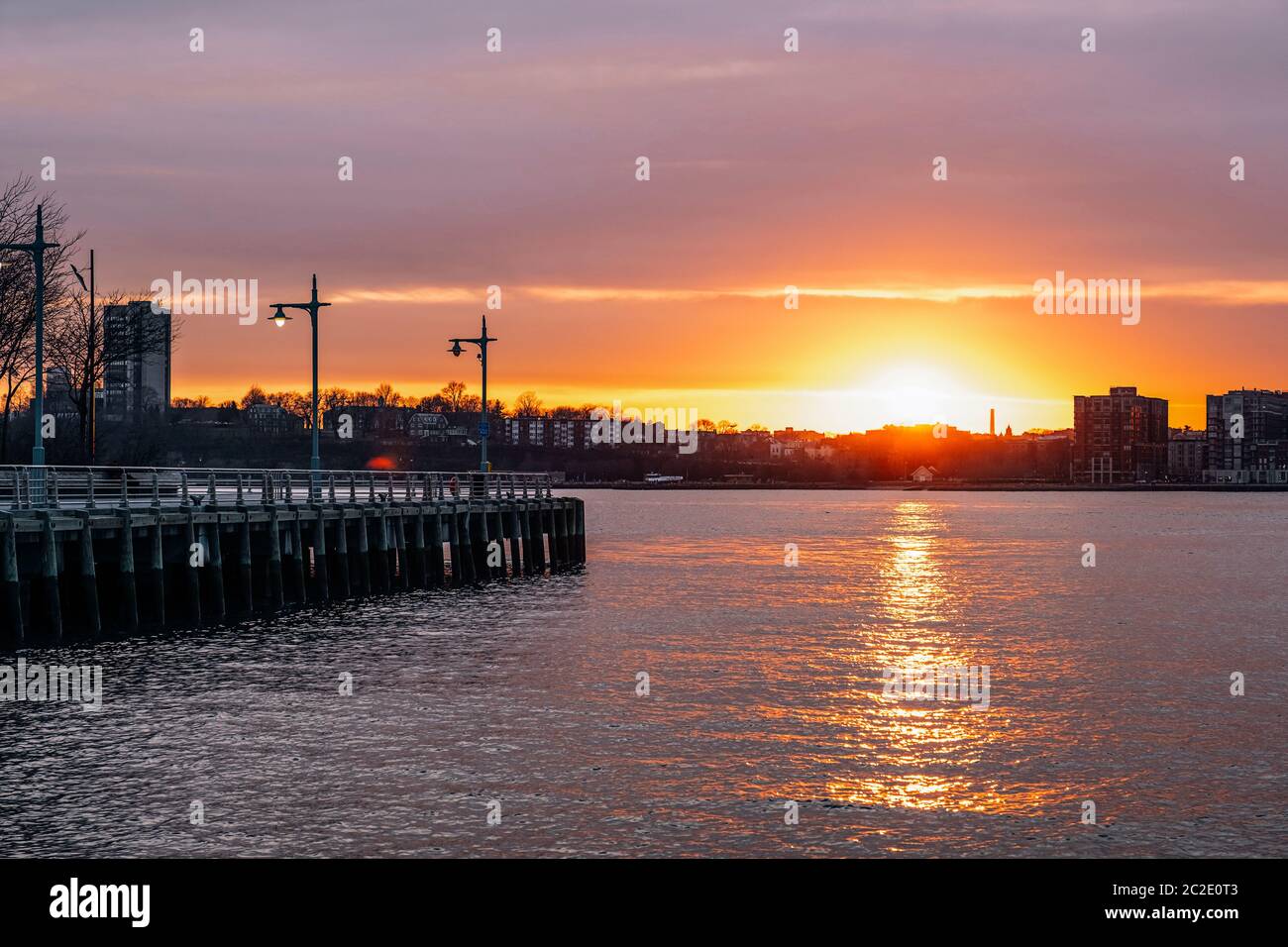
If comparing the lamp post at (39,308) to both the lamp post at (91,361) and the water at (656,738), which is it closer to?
the water at (656,738)

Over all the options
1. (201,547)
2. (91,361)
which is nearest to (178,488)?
(201,547)

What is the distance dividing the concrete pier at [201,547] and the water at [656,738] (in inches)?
59.9

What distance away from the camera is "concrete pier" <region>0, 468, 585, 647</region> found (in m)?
33.9

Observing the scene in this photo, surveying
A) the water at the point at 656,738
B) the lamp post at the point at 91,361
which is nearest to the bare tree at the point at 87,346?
the lamp post at the point at 91,361

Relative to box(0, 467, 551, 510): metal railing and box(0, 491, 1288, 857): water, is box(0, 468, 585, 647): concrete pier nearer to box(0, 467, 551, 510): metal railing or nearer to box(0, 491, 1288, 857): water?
box(0, 467, 551, 510): metal railing

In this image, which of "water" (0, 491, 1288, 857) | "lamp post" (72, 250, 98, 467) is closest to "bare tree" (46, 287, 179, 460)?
"lamp post" (72, 250, 98, 467)

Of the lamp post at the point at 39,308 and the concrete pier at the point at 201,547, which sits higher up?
the lamp post at the point at 39,308

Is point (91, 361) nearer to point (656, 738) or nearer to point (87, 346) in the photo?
point (87, 346)

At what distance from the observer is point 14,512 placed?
32625mm

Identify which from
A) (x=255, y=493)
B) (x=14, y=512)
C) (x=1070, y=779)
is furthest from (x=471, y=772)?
(x=255, y=493)

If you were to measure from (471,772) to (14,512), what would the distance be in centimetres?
1598

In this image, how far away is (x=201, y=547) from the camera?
40.2 metres

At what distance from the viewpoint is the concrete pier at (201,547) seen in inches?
1334
